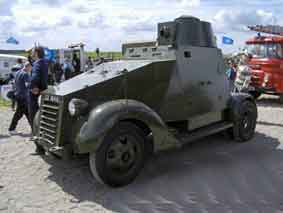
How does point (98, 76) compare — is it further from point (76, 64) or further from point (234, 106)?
point (76, 64)

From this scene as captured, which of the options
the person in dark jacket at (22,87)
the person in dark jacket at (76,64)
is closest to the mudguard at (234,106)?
the person in dark jacket at (22,87)

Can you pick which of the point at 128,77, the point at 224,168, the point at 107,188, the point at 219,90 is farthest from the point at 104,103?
the point at 219,90

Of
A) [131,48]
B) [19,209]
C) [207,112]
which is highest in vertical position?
[131,48]

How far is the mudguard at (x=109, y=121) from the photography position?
4.60 metres

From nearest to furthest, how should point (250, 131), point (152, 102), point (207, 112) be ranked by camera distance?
1. point (152, 102)
2. point (207, 112)
3. point (250, 131)

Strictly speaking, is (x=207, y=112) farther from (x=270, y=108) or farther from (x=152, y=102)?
(x=270, y=108)

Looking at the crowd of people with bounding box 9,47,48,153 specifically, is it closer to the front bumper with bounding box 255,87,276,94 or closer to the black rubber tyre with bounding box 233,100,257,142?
the black rubber tyre with bounding box 233,100,257,142

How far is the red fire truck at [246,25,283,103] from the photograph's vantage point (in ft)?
42.4

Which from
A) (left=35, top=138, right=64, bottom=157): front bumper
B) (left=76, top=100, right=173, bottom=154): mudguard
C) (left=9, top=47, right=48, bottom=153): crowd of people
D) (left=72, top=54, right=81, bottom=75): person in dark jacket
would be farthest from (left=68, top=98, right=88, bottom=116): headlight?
(left=72, top=54, right=81, bottom=75): person in dark jacket

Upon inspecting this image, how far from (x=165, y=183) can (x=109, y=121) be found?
1.23m

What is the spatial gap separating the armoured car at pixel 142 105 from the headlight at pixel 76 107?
0.04 ft

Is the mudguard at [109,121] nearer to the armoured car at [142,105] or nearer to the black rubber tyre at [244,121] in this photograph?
the armoured car at [142,105]

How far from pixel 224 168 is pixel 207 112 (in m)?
1.13

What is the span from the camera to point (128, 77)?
5.38 m
